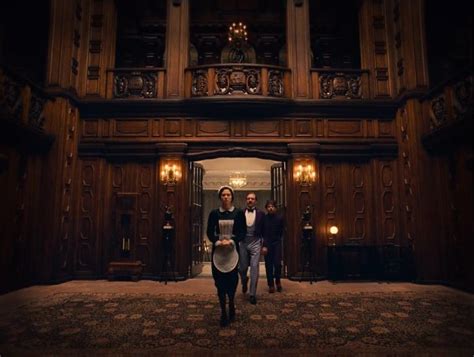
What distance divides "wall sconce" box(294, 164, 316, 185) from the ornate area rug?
3.12 meters

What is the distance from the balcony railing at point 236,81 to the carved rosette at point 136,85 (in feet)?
3.25

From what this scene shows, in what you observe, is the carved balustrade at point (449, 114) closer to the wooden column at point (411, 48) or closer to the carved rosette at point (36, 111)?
the wooden column at point (411, 48)

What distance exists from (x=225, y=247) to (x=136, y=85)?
6.16m

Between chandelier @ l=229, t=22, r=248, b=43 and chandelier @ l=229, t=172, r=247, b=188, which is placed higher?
chandelier @ l=229, t=22, r=248, b=43

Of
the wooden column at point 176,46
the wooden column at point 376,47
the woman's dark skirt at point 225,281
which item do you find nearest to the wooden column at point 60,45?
the wooden column at point 176,46

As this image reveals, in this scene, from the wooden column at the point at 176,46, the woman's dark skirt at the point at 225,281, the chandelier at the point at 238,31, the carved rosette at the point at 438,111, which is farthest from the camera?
the chandelier at the point at 238,31

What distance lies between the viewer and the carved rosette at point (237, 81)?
26.9 feet

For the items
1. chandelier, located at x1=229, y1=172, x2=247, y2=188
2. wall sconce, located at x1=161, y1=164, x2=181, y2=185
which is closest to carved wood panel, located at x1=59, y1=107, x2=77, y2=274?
wall sconce, located at x1=161, y1=164, x2=181, y2=185

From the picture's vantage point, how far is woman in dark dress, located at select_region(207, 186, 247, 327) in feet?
13.2

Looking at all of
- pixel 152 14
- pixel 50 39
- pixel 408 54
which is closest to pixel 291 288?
pixel 408 54

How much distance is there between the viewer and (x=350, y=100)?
8.30m

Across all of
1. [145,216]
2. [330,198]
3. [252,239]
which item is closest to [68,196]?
[145,216]

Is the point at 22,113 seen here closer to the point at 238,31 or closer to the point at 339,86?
the point at 238,31

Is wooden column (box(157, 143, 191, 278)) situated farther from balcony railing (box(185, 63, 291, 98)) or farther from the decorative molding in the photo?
the decorative molding
